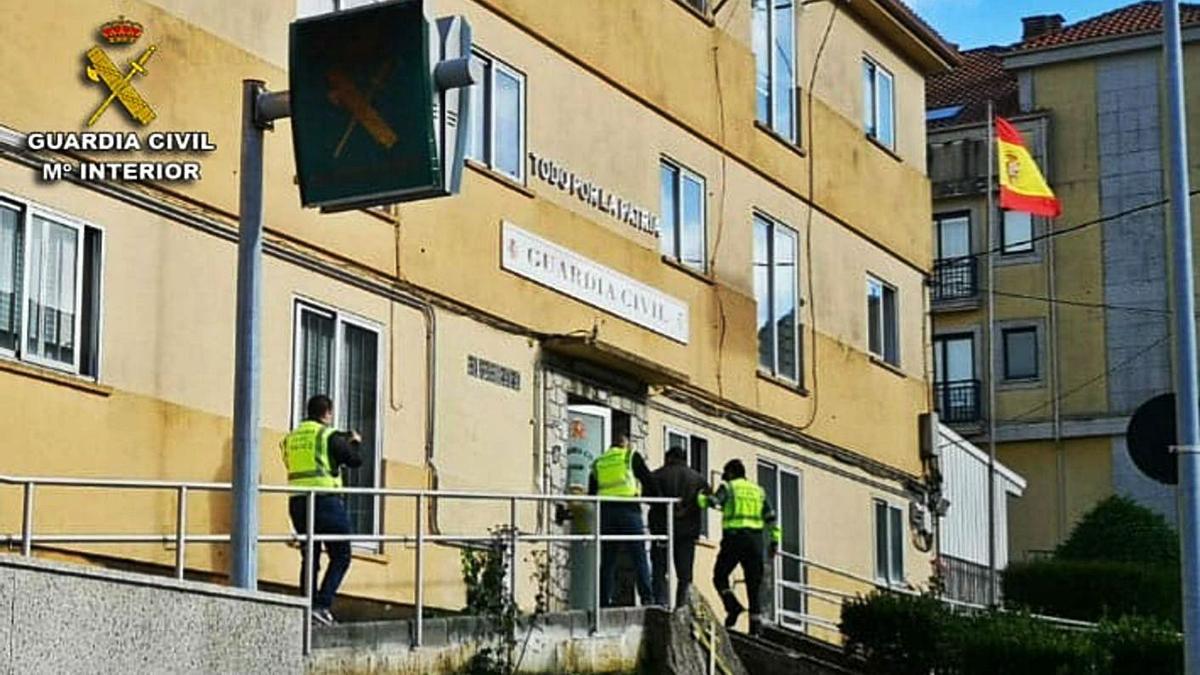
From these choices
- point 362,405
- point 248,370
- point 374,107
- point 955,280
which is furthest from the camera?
point 955,280

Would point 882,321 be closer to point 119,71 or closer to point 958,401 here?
point 119,71

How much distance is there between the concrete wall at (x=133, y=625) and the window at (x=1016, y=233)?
4147cm

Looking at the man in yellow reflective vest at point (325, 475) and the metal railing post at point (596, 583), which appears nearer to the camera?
the man in yellow reflective vest at point (325, 475)

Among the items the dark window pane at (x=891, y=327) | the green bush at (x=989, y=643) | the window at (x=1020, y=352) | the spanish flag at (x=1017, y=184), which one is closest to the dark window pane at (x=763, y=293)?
the dark window pane at (x=891, y=327)

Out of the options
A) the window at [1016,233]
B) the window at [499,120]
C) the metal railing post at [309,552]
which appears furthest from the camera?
the window at [1016,233]

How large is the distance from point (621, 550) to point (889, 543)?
12.9 m

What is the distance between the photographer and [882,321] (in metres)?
34.1

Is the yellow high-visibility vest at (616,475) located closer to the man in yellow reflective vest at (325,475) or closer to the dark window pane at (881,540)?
the man in yellow reflective vest at (325,475)

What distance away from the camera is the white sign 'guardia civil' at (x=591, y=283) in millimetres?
23672

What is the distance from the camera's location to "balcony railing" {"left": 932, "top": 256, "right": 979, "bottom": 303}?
5441 cm

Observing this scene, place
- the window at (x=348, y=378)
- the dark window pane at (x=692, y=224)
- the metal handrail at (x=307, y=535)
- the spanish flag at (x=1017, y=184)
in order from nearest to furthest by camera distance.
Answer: the metal handrail at (x=307, y=535) → the window at (x=348, y=378) → the dark window pane at (x=692, y=224) → the spanish flag at (x=1017, y=184)

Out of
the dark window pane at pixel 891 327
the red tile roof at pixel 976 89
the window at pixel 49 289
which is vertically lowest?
the window at pixel 49 289

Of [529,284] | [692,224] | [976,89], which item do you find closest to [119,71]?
[529,284]

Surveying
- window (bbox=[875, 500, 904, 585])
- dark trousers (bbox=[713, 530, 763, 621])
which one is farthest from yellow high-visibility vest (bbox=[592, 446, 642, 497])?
window (bbox=[875, 500, 904, 585])
